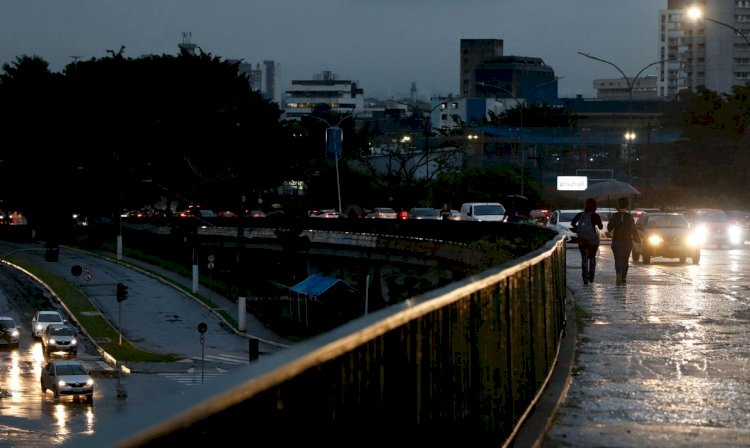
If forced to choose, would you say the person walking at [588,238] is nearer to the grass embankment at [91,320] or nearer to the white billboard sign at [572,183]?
the grass embankment at [91,320]

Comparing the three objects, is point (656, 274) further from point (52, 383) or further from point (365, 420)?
point (52, 383)

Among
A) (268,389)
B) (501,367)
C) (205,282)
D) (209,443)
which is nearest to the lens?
(209,443)

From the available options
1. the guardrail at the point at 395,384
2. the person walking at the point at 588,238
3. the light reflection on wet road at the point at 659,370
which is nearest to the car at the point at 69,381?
the person walking at the point at 588,238

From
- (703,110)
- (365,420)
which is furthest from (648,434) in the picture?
(703,110)

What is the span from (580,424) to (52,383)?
5493 cm

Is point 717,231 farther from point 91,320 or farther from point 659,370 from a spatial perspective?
point 91,320

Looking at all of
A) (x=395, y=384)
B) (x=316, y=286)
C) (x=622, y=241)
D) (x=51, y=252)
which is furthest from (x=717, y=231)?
(x=395, y=384)

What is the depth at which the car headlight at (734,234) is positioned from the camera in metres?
53.0

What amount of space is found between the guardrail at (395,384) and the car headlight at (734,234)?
42.9 metres

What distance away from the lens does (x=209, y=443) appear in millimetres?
3225

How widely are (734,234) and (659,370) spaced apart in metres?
41.4

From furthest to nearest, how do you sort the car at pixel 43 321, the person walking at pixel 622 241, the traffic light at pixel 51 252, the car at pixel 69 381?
the traffic light at pixel 51 252, the car at pixel 43 321, the car at pixel 69 381, the person walking at pixel 622 241

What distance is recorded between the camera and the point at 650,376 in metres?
13.2

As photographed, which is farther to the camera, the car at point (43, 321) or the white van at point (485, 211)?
the car at point (43, 321)
